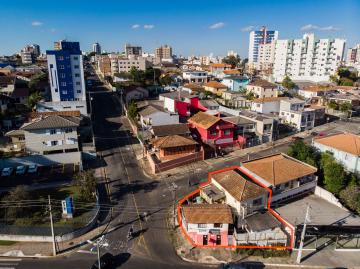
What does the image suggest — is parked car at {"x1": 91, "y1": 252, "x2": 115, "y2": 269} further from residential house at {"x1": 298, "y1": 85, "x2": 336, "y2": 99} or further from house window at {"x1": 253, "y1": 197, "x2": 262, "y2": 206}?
residential house at {"x1": 298, "y1": 85, "x2": 336, "y2": 99}

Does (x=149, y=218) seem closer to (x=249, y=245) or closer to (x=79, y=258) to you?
(x=79, y=258)

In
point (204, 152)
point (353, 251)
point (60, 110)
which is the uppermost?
point (60, 110)

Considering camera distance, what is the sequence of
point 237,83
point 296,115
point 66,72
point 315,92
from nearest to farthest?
point 296,115, point 66,72, point 315,92, point 237,83

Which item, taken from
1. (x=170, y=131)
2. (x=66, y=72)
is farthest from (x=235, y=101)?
(x=66, y=72)

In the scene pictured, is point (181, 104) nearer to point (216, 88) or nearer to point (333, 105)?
point (216, 88)

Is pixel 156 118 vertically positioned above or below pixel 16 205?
above

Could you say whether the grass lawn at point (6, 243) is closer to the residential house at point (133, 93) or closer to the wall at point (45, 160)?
the wall at point (45, 160)

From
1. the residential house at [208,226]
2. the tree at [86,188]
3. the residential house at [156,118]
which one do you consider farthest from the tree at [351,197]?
the residential house at [156,118]

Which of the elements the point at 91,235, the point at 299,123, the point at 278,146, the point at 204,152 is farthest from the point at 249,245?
the point at 299,123
